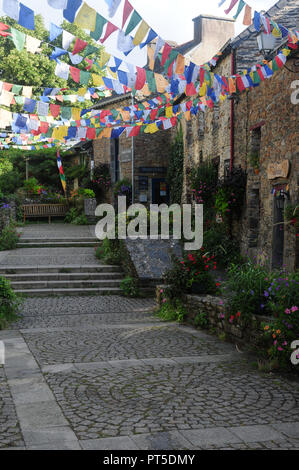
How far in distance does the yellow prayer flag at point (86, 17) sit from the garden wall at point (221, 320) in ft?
11.8

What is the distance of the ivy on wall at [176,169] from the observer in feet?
62.8

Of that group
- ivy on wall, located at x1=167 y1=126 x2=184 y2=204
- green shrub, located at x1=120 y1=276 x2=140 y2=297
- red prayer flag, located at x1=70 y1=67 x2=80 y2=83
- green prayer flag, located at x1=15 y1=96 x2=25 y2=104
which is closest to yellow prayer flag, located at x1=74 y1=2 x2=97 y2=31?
red prayer flag, located at x1=70 y1=67 x2=80 y2=83

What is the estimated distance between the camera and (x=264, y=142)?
35.9 ft

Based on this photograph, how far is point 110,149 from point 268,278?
18.1 meters

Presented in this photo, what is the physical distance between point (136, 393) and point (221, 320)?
8.49ft

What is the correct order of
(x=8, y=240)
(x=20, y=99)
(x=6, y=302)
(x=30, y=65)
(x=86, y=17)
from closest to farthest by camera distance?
(x=86, y=17) < (x=20, y=99) < (x=6, y=302) < (x=8, y=240) < (x=30, y=65)

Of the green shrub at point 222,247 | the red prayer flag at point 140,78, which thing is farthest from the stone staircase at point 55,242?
the red prayer flag at point 140,78

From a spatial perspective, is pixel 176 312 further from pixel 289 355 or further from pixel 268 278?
pixel 289 355

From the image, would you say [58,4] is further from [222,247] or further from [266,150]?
[222,247]

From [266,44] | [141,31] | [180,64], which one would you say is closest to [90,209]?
[266,44]

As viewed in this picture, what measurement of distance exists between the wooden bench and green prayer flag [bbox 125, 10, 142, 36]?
16.9 meters
